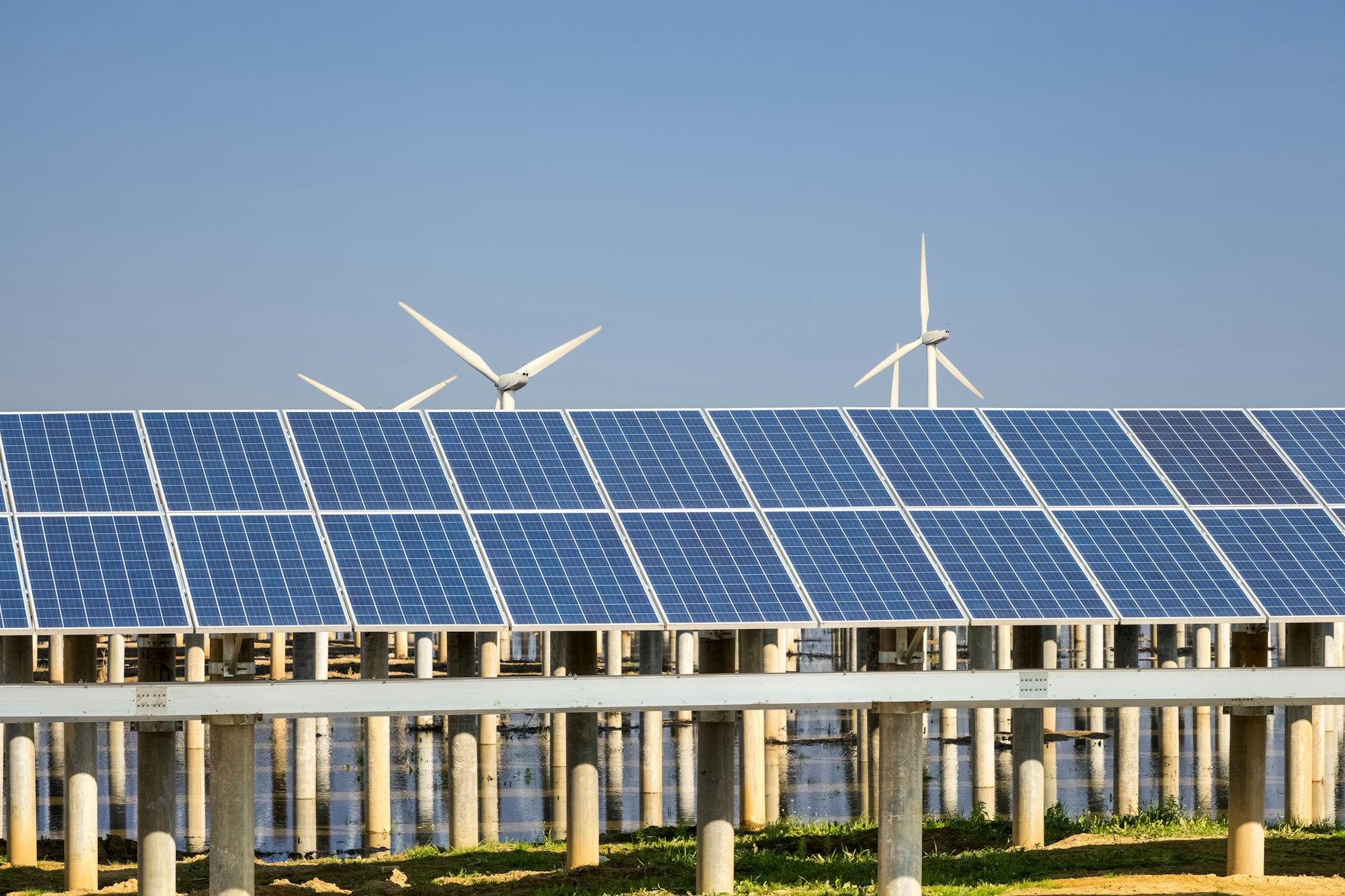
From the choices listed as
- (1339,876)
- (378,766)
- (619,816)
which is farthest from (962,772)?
(1339,876)

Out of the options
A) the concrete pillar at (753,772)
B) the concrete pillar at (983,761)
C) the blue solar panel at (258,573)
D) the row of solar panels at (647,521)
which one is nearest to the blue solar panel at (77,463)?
the row of solar panels at (647,521)

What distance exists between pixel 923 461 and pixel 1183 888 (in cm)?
899

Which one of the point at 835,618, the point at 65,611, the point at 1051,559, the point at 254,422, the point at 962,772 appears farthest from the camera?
the point at 962,772

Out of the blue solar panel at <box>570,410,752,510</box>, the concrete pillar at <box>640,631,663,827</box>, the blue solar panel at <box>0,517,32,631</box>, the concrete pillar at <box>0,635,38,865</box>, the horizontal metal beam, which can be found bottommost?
the concrete pillar at <box>640,631,663,827</box>

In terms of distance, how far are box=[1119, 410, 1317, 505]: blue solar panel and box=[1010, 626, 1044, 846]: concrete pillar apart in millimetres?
4479

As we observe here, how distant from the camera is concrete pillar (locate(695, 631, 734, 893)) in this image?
29969mm

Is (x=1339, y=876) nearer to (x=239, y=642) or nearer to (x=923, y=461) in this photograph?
(x=923, y=461)

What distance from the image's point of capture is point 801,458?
31359 millimetres

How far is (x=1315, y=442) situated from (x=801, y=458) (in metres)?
11.1

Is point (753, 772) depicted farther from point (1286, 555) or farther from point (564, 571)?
point (564, 571)

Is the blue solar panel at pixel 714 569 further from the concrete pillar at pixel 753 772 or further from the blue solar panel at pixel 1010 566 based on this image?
the concrete pillar at pixel 753 772

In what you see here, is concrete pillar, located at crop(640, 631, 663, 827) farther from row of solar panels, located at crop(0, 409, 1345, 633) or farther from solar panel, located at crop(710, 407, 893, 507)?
row of solar panels, located at crop(0, 409, 1345, 633)

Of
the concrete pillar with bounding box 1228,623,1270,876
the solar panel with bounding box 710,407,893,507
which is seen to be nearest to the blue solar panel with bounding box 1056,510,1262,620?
the concrete pillar with bounding box 1228,623,1270,876

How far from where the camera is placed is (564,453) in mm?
30781
